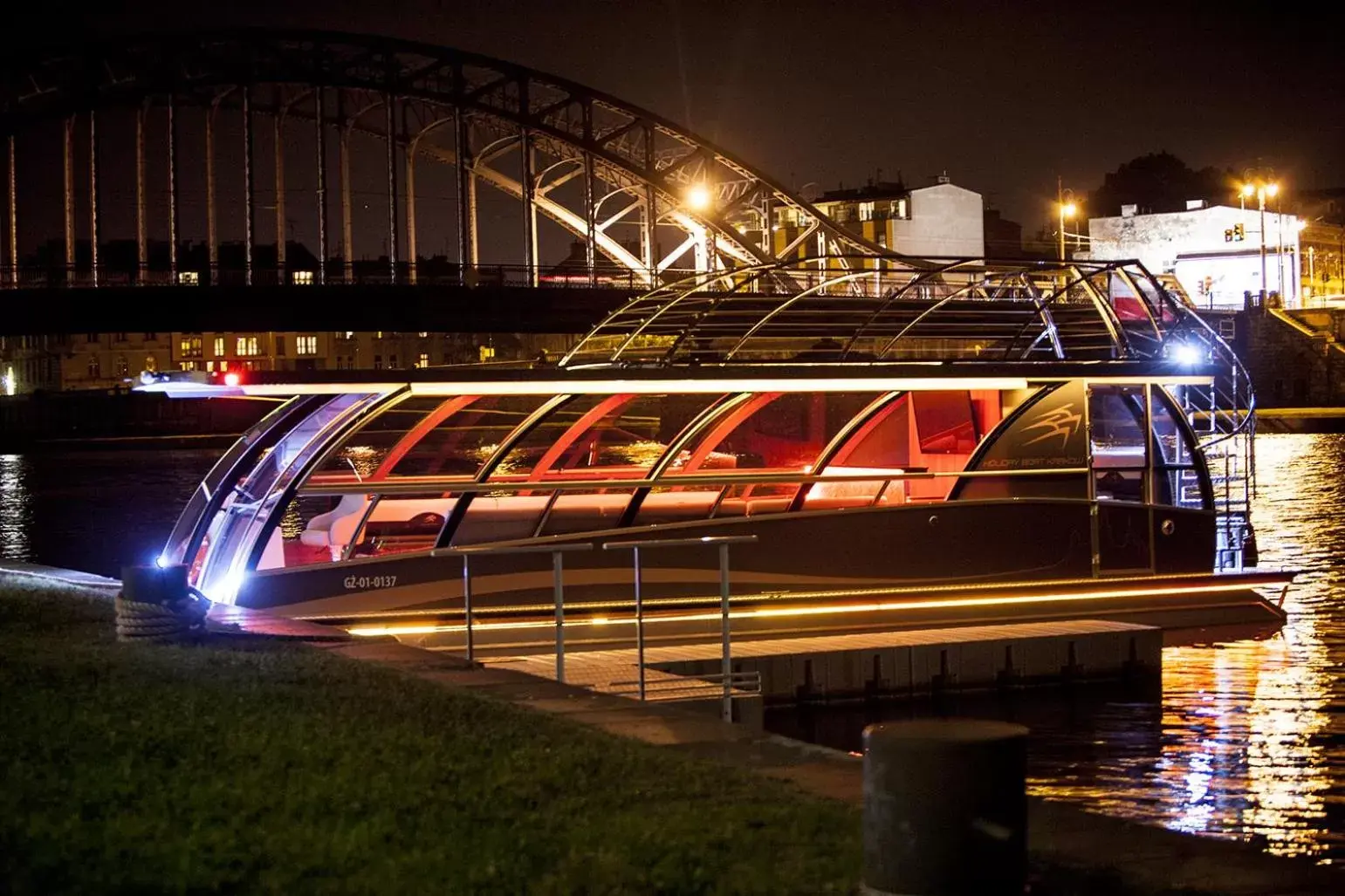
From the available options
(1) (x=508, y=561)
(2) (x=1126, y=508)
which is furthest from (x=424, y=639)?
(2) (x=1126, y=508)

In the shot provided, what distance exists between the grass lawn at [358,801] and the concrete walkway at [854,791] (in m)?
0.40

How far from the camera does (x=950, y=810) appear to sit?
6.72 metres

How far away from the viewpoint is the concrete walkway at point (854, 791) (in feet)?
25.6

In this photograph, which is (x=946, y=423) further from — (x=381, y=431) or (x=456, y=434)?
(x=381, y=431)

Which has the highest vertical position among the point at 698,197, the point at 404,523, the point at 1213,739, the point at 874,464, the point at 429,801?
the point at 698,197

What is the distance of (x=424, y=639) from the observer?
17.4 metres

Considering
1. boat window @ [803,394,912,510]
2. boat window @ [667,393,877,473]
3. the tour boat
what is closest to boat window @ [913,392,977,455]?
the tour boat

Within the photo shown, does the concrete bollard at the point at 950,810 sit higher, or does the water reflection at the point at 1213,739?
the concrete bollard at the point at 950,810

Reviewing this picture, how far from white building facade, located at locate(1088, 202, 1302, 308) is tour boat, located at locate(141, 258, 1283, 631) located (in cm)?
9859

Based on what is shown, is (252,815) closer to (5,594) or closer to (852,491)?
(5,594)

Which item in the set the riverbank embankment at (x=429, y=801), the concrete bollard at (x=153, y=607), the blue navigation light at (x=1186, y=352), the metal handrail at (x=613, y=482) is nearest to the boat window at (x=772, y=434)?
the metal handrail at (x=613, y=482)

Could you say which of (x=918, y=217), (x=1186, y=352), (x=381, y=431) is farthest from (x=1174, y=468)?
(x=918, y=217)

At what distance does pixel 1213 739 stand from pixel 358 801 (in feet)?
34.0

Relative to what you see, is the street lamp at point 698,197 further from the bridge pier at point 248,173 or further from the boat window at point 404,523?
the boat window at point 404,523
